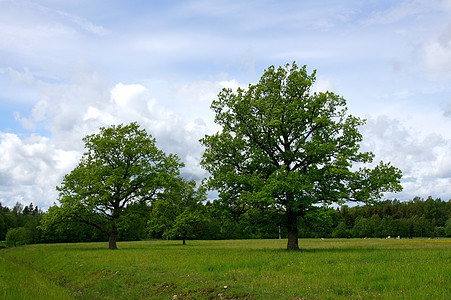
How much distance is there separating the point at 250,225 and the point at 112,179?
710 inches

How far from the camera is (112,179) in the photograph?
3759 centimetres

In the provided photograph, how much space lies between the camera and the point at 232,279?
1482 cm

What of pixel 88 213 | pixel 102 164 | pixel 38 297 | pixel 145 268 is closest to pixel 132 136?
pixel 102 164

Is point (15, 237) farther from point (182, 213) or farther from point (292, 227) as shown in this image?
point (292, 227)

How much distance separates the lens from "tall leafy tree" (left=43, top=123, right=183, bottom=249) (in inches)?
1508

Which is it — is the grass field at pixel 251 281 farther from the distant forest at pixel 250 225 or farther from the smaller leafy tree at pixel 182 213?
the smaller leafy tree at pixel 182 213

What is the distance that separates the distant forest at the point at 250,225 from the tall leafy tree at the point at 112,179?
2.15 m

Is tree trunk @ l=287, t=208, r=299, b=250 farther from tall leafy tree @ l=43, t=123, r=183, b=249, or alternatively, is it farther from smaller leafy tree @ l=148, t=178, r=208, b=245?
smaller leafy tree @ l=148, t=178, r=208, b=245

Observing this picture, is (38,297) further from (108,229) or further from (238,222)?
(108,229)

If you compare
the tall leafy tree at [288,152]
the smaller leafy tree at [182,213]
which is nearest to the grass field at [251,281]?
the tall leafy tree at [288,152]

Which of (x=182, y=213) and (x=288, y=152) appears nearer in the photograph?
(x=288, y=152)

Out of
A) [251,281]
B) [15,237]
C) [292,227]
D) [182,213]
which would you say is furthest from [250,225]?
[15,237]

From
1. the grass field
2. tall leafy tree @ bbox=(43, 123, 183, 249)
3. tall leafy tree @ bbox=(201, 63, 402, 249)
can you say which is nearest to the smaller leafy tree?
tall leafy tree @ bbox=(43, 123, 183, 249)

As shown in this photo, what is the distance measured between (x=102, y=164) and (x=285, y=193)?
25970 mm
